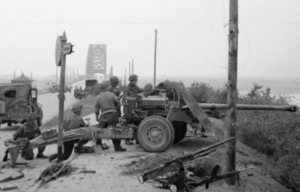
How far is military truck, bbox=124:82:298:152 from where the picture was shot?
354 inches

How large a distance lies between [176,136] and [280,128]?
138 inches

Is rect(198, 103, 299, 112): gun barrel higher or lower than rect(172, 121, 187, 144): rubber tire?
higher

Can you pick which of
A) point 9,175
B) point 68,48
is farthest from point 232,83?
point 9,175

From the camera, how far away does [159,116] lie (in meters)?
9.17

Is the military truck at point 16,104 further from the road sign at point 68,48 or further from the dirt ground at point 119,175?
the road sign at point 68,48

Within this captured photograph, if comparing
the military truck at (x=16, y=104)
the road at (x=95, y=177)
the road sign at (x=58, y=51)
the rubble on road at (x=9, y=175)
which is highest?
the road sign at (x=58, y=51)

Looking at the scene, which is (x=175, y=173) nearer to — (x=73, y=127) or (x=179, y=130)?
(x=73, y=127)

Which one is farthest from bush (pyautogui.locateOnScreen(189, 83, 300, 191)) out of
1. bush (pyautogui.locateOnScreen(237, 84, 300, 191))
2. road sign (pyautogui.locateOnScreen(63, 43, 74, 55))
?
road sign (pyautogui.locateOnScreen(63, 43, 74, 55))

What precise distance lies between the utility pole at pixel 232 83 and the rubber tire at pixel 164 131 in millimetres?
2581

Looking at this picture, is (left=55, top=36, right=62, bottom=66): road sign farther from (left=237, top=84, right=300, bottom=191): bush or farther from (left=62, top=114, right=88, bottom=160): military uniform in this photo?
(left=237, top=84, right=300, bottom=191): bush

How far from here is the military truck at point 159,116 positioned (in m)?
8.98

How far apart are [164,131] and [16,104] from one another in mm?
9568

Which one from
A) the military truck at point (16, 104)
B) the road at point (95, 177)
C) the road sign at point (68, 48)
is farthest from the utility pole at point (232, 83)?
the military truck at point (16, 104)

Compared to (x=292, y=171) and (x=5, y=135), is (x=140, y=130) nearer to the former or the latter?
(x=292, y=171)
